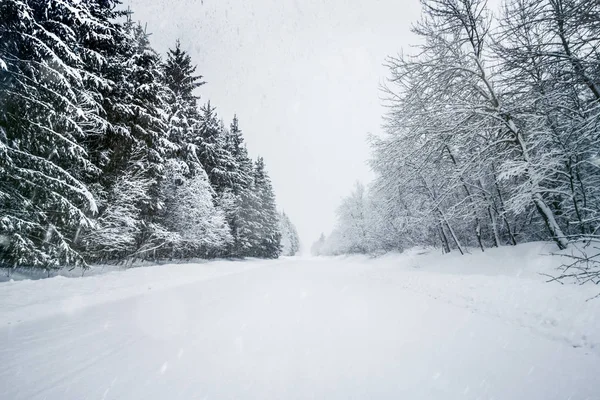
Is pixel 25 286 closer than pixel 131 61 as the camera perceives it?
Yes

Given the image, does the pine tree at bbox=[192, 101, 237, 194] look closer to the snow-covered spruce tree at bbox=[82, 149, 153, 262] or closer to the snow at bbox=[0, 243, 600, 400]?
the snow-covered spruce tree at bbox=[82, 149, 153, 262]

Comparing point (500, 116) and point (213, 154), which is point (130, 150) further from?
point (500, 116)

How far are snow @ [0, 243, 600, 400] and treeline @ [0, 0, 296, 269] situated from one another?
2346mm

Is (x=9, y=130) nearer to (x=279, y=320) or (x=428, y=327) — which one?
(x=279, y=320)

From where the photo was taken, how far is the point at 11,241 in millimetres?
6945

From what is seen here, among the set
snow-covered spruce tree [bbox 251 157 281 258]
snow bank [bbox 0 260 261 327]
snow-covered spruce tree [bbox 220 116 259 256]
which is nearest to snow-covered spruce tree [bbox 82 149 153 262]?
snow bank [bbox 0 260 261 327]

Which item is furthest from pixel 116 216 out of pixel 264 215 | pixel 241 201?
pixel 264 215

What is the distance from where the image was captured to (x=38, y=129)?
295 inches

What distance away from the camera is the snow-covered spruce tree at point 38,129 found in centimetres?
684

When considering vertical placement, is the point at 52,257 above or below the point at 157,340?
above

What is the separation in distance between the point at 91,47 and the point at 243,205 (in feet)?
67.5

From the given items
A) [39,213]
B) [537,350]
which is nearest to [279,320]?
[537,350]

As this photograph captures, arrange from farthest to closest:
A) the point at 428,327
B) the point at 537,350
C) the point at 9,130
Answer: the point at 9,130 < the point at 428,327 < the point at 537,350

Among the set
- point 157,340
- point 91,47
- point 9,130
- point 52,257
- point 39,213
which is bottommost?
point 157,340
